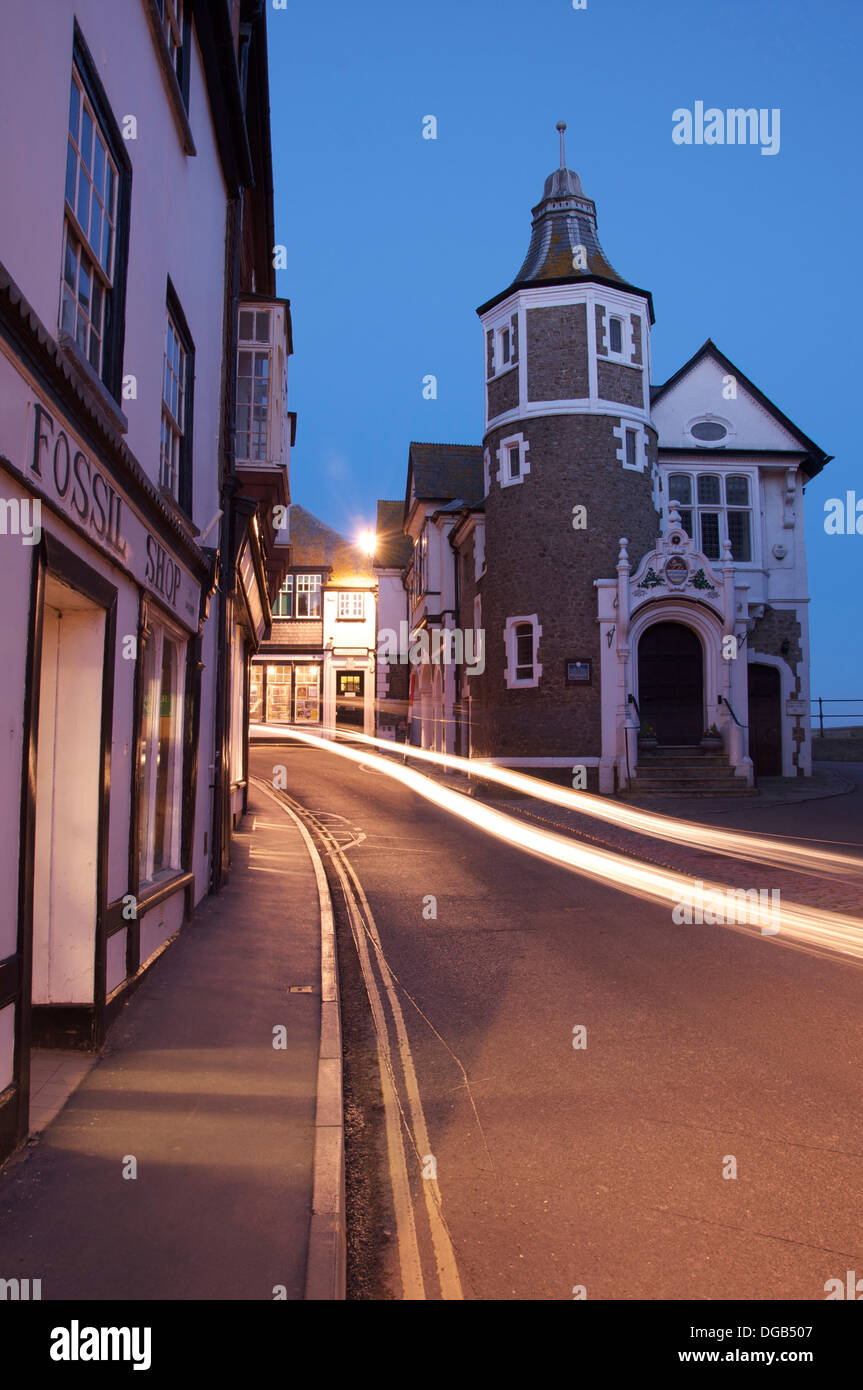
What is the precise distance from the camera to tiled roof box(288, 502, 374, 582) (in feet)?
159

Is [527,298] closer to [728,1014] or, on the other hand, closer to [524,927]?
[524,927]

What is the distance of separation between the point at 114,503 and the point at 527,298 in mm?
23914

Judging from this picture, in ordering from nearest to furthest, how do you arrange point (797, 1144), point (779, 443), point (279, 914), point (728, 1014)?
point (797, 1144)
point (728, 1014)
point (279, 914)
point (779, 443)

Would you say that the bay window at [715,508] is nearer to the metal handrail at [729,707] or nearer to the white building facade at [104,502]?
the metal handrail at [729,707]

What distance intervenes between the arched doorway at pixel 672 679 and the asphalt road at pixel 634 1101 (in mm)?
16749

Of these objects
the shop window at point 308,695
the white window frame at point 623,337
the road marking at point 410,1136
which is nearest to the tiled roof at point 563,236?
the white window frame at point 623,337

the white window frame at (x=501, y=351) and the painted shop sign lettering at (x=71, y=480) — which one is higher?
the white window frame at (x=501, y=351)

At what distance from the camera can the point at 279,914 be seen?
36.5ft

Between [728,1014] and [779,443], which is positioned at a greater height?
[779,443]

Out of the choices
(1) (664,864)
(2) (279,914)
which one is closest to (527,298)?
(1) (664,864)

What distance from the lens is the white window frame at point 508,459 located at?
2783cm
